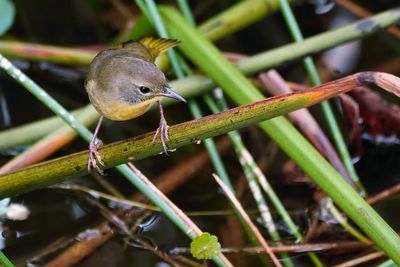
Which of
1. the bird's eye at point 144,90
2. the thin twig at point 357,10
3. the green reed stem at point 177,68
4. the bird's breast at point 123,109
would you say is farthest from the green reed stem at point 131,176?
the thin twig at point 357,10

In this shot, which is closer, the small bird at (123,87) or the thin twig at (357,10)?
the small bird at (123,87)

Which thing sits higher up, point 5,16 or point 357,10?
point 5,16

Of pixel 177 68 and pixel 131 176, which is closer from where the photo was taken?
pixel 131 176

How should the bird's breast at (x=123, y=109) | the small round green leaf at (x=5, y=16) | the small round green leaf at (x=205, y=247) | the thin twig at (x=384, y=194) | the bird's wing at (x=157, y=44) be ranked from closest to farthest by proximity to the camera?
1. the small round green leaf at (x=205, y=247)
2. the bird's breast at (x=123, y=109)
3. the bird's wing at (x=157, y=44)
4. the thin twig at (x=384, y=194)
5. the small round green leaf at (x=5, y=16)

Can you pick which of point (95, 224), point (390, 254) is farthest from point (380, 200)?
point (95, 224)

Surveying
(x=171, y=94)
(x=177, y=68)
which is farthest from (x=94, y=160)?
A: (x=177, y=68)

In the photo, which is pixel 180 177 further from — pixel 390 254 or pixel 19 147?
pixel 390 254

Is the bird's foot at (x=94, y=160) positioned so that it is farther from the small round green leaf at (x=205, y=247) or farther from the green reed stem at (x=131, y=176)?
the small round green leaf at (x=205, y=247)

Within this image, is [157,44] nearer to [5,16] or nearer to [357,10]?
[5,16]

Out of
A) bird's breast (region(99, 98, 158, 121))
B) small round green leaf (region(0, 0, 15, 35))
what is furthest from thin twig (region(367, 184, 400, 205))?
small round green leaf (region(0, 0, 15, 35))
